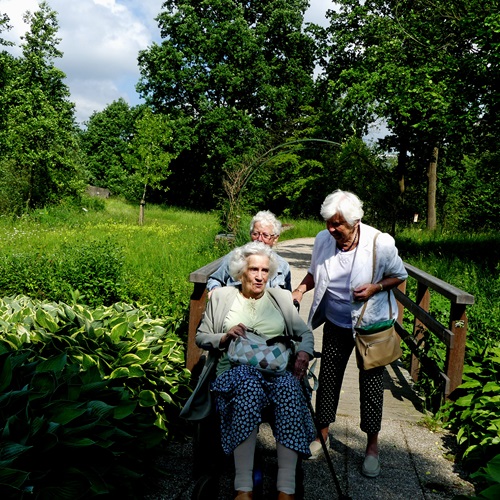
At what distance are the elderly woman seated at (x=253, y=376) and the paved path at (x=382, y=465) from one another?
292 mm

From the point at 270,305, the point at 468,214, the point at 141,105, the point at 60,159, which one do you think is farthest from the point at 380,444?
the point at 141,105

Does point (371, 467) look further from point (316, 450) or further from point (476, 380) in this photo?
point (476, 380)

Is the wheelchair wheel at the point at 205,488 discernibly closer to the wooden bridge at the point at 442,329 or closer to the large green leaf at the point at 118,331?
the large green leaf at the point at 118,331

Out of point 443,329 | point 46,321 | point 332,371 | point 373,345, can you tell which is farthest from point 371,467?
point 46,321

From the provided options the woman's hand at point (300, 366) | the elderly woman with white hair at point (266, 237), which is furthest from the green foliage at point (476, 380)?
the elderly woman with white hair at point (266, 237)

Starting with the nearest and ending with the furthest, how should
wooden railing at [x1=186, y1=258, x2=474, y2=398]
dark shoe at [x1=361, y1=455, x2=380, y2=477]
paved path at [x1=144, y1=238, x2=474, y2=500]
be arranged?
paved path at [x1=144, y1=238, x2=474, y2=500] → dark shoe at [x1=361, y1=455, x2=380, y2=477] → wooden railing at [x1=186, y1=258, x2=474, y2=398]

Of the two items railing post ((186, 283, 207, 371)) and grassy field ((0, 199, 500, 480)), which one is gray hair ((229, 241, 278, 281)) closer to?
railing post ((186, 283, 207, 371))

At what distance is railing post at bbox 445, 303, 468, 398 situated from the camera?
4266 millimetres

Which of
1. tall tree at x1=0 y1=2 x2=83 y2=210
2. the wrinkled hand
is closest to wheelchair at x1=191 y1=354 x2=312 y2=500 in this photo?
the wrinkled hand

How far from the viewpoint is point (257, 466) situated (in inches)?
111

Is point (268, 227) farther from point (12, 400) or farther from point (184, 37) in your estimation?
point (184, 37)

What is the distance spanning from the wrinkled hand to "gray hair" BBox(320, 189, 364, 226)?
1.28ft

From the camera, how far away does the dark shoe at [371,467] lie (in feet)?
11.5

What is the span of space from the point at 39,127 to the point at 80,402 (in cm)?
2224
